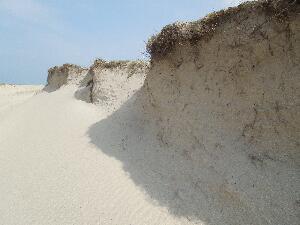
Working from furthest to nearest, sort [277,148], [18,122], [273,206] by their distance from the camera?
[18,122], [277,148], [273,206]

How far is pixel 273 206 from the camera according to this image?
6758 millimetres

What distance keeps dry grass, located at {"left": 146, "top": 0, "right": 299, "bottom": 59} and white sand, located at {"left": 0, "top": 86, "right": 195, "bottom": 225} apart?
329cm

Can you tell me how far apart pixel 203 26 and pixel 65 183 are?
16.0ft

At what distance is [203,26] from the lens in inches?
386

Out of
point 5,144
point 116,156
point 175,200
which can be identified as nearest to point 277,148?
point 175,200

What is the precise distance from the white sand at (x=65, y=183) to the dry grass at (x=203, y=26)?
3293 mm

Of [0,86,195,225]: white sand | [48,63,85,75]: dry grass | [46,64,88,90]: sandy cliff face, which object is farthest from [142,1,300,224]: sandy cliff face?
[48,63,85,75]: dry grass

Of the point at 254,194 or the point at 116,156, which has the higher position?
the point at 254,194

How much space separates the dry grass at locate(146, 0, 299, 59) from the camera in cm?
786

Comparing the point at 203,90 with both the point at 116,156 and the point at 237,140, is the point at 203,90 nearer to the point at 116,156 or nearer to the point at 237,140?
the point at 237,140

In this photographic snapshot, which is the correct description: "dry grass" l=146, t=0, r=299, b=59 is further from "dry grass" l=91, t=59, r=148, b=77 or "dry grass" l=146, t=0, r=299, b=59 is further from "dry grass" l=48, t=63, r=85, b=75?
"dry grass" l=48, t=63, r=85, b=75

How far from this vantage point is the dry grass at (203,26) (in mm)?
7855

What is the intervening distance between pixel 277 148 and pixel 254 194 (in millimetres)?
1087

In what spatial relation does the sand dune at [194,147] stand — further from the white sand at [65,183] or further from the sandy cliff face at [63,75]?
the sandy cliff face at [63,75]
